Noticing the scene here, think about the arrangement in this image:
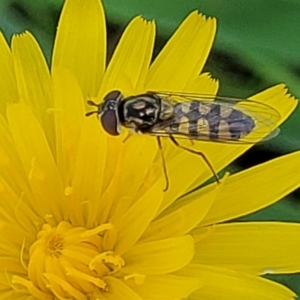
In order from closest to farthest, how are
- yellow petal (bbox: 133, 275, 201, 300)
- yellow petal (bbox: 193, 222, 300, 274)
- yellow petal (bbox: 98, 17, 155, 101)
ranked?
1. yellow petal (bbox: 133, 275, 201, 300)
2. yellow petal (bbox: 193, 222, 300, 274)
3. yellow petal (bbox: 98, 17, 155, 101)

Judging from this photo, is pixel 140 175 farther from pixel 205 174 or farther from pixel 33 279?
pixel 33 279

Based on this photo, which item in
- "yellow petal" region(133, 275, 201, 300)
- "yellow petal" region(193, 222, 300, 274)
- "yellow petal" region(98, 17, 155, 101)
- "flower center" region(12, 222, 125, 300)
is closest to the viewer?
"yellow petal" region(133, 275, 201, 300)

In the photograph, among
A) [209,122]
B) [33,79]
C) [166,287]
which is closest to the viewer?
[166,287]

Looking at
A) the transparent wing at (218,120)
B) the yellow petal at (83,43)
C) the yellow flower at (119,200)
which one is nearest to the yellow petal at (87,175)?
the yellow flower at (119,200)

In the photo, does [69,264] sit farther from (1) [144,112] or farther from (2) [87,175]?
(1) [144,112]

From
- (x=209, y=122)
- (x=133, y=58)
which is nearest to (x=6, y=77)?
(x=133, y=58)

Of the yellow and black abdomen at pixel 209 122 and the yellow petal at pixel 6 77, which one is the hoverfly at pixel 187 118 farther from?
the yellow petal at pixel 6 77

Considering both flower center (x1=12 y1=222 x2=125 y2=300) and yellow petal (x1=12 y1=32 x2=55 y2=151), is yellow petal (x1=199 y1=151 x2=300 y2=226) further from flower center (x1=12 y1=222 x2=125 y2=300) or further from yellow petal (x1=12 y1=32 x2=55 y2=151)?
yellow petal (x1=12 y1=32 x2=55 y2=151)

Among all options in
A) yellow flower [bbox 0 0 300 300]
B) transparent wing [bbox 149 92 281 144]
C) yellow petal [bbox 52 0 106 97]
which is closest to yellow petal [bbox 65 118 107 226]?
yellow flower [bbox 0 0 300 300]
